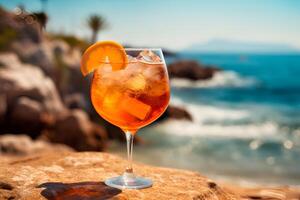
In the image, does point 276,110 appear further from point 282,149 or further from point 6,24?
point 6,24

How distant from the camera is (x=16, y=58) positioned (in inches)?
629

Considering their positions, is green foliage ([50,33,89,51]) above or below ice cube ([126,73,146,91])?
above

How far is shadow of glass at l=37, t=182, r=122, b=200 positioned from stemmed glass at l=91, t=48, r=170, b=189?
73 mm

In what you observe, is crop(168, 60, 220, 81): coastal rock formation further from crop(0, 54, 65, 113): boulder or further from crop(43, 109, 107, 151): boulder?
crop(43, 109, 107, 151): boulder

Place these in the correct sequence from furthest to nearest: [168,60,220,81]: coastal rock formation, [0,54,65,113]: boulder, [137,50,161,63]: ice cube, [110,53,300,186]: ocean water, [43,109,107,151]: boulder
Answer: [168,60,220,81]: coastal rock formation → [0,54,65,113]: boulder → [43,109,107,151]: boulder → [110,53,300,186]: ocean water → [137,50,161,63]: ice cube

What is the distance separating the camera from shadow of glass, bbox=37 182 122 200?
2.09 m

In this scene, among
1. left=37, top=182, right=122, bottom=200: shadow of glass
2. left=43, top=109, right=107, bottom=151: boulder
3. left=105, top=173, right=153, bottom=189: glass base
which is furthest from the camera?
left=43, top=109, right=107, bottom=151: boulder

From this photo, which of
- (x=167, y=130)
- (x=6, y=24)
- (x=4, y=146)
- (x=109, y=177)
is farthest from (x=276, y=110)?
(x=109, y=177)

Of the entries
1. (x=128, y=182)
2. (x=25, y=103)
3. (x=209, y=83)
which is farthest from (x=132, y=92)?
(x=209, y=83)

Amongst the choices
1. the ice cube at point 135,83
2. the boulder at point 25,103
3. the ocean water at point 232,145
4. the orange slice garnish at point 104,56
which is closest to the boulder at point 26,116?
the boulder at point 25,103

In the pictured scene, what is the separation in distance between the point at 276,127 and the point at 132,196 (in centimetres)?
1838

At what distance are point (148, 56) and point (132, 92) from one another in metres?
0.21

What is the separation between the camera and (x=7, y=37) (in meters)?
16.8

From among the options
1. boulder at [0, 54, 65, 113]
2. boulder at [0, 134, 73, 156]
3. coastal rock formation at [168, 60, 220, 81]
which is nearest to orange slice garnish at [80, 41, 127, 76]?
boulder at [0, 134, 73, 156]
